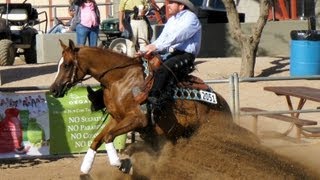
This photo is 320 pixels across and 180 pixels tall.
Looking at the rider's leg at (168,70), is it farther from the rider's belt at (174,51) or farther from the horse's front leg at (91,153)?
the horse's front leg at (91,153)

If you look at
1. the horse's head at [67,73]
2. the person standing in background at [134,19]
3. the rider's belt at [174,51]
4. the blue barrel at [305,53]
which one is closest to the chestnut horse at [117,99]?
the horse's head at [67,73]

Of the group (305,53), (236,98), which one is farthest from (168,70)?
(305,53)

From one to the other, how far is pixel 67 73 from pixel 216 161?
195 centimetres

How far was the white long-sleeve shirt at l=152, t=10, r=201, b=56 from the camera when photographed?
9.31 meters

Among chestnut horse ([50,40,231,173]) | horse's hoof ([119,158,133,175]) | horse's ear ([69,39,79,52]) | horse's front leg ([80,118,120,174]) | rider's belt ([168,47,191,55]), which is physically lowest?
horse's hoof ([119,158,133,175])

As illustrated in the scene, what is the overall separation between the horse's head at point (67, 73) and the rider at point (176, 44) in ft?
2.71

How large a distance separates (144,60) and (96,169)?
164 cm

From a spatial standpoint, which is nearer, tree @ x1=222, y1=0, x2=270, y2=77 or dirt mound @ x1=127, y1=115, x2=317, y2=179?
dirt mound @ x1=127, y1=115, x2=317, y2=179

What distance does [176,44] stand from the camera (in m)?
9.44

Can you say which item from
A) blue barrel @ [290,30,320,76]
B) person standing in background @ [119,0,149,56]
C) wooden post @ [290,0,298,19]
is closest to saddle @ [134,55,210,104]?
person standing in background @ [119,0,149,56]

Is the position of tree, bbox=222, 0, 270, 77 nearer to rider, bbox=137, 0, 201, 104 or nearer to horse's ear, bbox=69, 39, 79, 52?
rider, bbox=137, 0, 201, 104

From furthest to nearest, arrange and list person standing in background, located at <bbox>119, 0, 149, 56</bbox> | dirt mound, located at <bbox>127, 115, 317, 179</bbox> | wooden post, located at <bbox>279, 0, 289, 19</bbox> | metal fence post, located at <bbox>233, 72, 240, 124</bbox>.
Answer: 1. wooden post, located at <bbox>279, 0, 289, 19</bbox>
2. person standing in background, located at <bbox>119, 0, 149, 56</bbox>
3. metal fence post, located at <bbox>233, 72, 240, 124</bbox>
4. dirt mound, located at <bbox>127, 115, 317, 179</bbox>

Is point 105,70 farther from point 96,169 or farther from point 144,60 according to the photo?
point 96,169

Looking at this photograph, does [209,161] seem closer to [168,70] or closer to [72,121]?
[168,70]
